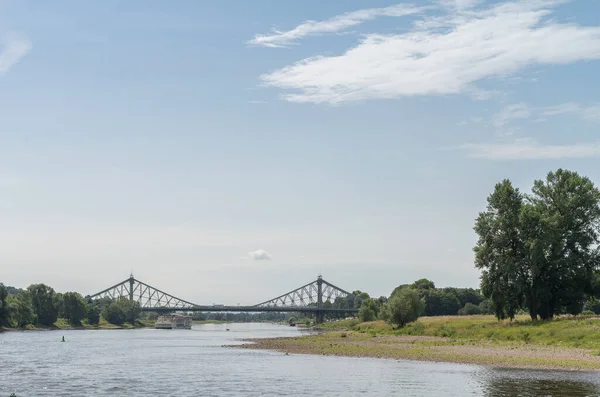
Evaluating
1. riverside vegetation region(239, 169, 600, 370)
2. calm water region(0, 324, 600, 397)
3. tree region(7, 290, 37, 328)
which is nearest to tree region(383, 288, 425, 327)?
riverside vegetation region(239, 169, 600, 370)

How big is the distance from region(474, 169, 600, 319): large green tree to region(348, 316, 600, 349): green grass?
12.7ft

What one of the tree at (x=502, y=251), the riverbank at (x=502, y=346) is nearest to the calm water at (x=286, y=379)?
the riverbank at (x=502, y=346)

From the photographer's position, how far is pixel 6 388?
1603 inches

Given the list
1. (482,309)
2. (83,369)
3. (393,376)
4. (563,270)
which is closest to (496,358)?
(393,376)

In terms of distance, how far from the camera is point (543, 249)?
76.5 meters

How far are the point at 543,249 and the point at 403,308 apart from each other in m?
30.7

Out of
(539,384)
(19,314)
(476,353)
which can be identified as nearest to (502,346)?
(476,353)

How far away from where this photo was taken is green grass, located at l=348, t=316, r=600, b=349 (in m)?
61.5

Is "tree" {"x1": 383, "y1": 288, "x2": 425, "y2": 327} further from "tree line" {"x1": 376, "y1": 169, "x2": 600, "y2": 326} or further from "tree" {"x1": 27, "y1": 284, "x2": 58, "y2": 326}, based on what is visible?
"tree" {"x1": 27, "y1": 284, "x2": 58, "y2": 326}

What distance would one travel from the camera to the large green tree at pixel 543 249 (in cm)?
7775

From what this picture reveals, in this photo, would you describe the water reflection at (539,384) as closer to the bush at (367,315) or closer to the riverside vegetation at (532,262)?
the riverside vegetation at (532,262)

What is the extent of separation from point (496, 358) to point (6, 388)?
1448 inches

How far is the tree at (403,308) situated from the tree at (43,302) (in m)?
118

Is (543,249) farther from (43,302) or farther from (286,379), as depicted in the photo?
(43,302)
